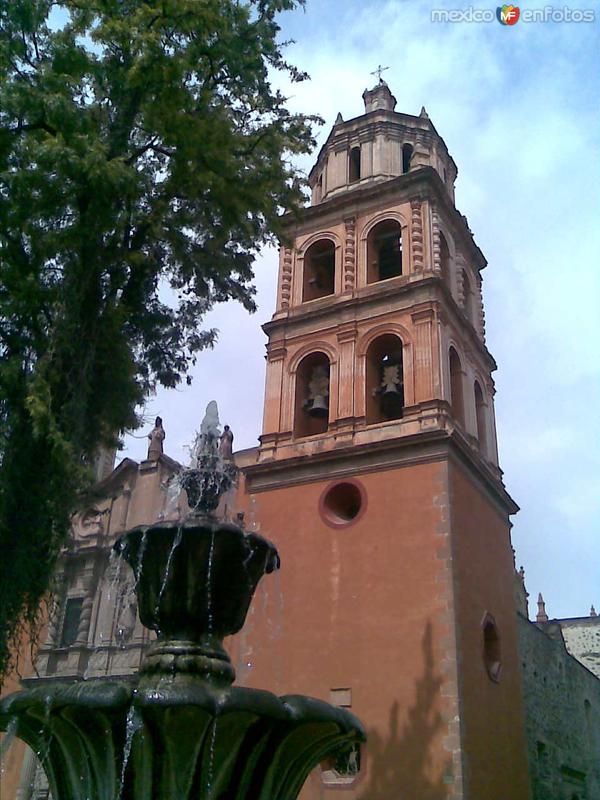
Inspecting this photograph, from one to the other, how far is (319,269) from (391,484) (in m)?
6.25

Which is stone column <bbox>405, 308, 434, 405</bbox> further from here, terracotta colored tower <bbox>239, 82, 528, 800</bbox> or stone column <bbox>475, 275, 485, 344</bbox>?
stone column <bbox>475, 275, 485, 344</bbox>

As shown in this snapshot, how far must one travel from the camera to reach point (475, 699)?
38.7 feet

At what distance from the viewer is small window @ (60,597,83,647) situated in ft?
53.4

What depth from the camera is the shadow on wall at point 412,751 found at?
35.8 feet

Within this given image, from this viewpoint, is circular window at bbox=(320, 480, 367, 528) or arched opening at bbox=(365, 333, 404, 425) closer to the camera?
circular window at bbox=(320, 480, 367, 528)

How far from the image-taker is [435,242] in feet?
52.2

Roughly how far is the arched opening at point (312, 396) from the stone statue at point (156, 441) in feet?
12.1

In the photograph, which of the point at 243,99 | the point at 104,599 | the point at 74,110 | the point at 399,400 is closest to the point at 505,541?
the point at 399,400

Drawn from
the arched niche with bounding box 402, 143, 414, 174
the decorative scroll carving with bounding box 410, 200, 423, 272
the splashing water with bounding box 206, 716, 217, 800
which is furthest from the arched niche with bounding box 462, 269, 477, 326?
the splashing water with bounding box 206, 716, 217, 800

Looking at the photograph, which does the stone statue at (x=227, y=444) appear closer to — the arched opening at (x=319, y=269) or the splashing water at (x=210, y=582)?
the arched opening at (x=319, y=269)

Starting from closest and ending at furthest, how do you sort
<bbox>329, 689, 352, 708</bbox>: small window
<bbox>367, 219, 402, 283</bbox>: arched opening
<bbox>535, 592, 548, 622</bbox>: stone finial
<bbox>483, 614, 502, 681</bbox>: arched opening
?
<bbox>329, 689, 352, 708</bbox>: small window, <bbox>483, 614, 502, 681</bbox>: arched opening, <bbox>367, 219, 402, 283</bbox>: arched opening, <bbox>535, 592, 548, 622</bbox>: stone finial

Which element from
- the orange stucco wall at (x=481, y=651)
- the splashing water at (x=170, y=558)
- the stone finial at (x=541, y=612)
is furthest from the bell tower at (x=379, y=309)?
the stone finial at (x=541, y=612)

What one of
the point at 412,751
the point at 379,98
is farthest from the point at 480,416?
the point at 379,98

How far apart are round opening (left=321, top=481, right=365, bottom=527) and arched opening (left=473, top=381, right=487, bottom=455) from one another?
11.6 ft
